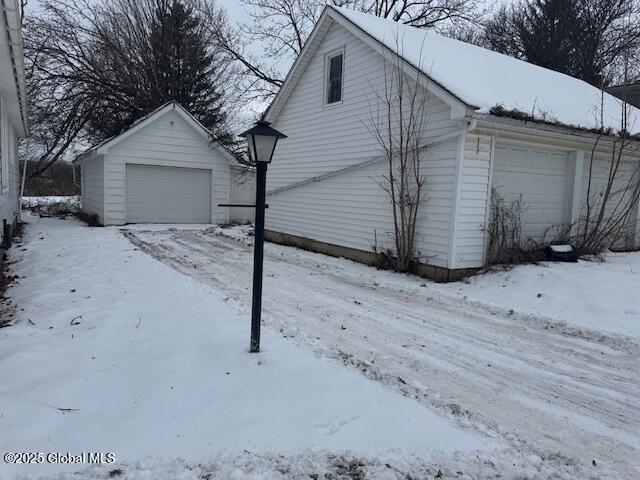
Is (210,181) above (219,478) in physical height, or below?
above

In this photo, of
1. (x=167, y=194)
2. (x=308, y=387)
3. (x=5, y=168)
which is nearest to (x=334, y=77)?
(x=5, y=168)

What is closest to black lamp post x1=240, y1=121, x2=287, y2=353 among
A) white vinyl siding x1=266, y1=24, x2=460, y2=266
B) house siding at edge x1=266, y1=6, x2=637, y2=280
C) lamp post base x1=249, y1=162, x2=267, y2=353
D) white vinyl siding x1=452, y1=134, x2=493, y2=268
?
lamp post base x1=249, y1=162, x2=267, y2=353

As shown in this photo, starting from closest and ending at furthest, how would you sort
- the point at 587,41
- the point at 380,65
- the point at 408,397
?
1. the point at 408,397
2. the point at 380,65
3. the point at 587,41

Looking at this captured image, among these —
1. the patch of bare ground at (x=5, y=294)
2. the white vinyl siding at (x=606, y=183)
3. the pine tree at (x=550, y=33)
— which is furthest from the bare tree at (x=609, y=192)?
the pine tree at (x=550, y=33)

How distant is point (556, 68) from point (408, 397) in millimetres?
25486

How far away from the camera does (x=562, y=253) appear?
806 centimetres

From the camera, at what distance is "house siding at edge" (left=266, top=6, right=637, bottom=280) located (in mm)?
7680

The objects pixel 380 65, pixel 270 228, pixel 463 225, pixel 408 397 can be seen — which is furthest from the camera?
pixel 270 228

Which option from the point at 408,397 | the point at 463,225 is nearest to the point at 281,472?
the point at 408,397

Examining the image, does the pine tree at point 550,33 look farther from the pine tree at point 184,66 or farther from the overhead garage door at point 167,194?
the overhead garage door at point 167,194

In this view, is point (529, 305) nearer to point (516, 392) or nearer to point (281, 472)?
point (516, 392)

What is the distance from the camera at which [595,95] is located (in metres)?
12.0

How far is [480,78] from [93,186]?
1475 cm

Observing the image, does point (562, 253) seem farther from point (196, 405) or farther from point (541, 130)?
point (196, 405)
